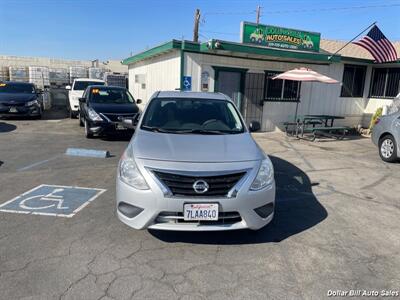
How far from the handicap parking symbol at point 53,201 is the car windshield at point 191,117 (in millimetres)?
1515

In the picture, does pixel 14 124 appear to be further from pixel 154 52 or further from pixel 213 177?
pixel 213 177

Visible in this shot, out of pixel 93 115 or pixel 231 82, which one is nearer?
pixel 93 115

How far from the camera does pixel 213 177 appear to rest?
3.29 meters

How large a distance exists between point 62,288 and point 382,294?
284 cm

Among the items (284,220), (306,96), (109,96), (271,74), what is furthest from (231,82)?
(284,220)

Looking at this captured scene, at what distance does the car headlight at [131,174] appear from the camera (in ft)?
11.0

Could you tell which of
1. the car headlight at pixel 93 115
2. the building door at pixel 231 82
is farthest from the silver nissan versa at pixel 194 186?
the building door at pixel 231 82

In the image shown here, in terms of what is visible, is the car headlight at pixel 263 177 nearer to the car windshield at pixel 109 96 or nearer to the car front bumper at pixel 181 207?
the car front bumper at pixel 181 207

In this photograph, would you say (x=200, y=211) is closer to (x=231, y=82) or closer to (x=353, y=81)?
(x=231, y=82)

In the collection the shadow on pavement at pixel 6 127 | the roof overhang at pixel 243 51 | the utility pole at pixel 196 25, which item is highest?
the utility pole at pixel 196 25

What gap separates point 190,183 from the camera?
10.7 ft

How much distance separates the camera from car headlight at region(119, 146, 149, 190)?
3346 mm

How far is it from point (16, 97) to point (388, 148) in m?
13.8

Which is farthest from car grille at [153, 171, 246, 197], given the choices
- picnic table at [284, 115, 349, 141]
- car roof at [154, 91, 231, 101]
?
picnic table at [284, 115, 349, 141]
